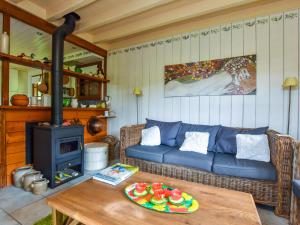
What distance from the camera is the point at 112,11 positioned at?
8.37 feet

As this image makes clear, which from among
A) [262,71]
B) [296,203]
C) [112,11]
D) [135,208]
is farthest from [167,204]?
[112,11]

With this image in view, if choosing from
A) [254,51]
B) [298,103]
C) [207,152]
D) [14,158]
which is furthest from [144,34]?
[14,158]

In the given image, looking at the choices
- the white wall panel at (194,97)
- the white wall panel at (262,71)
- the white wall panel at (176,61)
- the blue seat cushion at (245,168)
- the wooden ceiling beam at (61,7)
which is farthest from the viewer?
the white wall panel at (176,61)

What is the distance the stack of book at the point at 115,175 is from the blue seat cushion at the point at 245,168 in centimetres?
98

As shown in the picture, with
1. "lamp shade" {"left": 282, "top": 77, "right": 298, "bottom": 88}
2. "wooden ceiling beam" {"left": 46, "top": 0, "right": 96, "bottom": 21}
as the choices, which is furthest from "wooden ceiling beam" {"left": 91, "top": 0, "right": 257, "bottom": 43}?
"lamp shade" {"left": 282, "top": 77, "right": 298, "bottom": 88}

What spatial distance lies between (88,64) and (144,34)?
5.19 ft

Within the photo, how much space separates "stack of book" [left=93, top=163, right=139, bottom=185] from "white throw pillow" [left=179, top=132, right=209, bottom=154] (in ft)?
3.21

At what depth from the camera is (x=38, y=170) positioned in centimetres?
234

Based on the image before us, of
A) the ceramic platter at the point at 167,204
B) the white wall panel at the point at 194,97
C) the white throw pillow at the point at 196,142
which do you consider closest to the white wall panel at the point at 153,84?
the white wall panel at the point at 194,97

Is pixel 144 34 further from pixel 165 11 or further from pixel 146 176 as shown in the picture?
pixel 146 176

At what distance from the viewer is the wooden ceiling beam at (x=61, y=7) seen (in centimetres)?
218

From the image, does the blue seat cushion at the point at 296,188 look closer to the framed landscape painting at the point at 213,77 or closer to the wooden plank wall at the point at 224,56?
the wooden plank wall at the point at 224,56

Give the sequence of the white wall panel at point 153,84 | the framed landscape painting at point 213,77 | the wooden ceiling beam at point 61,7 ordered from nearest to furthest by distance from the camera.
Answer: the wooden ceiling beam at point 61,7, the framed landscape painting at point 213,77, the white wall panel at point 153,84

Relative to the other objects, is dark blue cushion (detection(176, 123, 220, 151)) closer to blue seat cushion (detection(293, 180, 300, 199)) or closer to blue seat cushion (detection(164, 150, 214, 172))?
blue seat cushion (detection(164, 150, 214, 172))
